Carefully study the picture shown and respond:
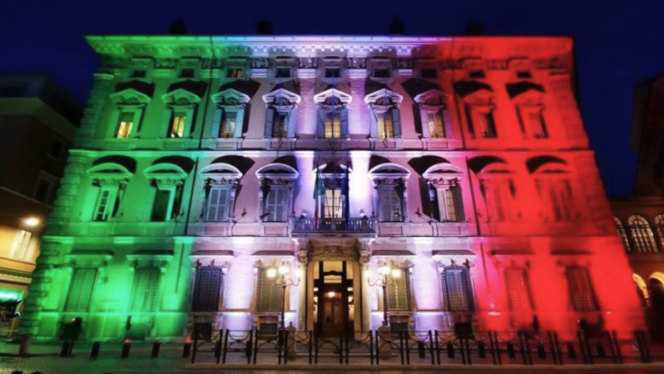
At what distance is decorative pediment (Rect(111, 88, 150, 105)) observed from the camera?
66.9 ft

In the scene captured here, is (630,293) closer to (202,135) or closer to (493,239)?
(493,239)

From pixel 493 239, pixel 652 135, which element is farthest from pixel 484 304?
pixel 652 135

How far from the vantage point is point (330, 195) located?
18594 mm

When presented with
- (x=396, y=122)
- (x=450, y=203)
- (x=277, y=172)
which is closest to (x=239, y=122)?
(x=277, y=172)

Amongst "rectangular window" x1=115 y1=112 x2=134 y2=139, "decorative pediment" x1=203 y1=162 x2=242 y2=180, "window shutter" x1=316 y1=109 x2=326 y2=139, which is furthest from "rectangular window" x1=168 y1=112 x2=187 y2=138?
"window shutter" x1=316 y1=109 x2=326 y2=139

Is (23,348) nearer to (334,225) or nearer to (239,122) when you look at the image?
(334,225)

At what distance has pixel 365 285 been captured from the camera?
16797 millimetres

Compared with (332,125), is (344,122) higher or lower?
higher

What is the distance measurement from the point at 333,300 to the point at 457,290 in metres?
6.20

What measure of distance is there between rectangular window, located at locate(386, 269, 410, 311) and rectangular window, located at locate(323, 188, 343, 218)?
4.16 meters

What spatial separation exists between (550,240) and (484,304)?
493 cm

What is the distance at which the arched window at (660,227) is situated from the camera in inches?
835

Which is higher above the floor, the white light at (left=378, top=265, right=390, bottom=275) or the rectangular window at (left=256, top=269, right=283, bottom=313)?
the white light at (left=378, top=265, right=390, bottom=275)

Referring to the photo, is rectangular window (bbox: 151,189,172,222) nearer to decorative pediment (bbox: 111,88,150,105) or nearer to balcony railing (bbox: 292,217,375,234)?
decorative pediment (bbox: 111,88,150,105)
